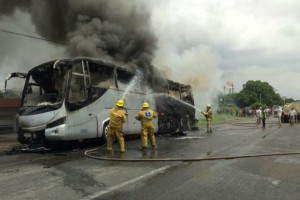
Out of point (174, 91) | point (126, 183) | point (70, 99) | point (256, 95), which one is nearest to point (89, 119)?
point (70, 99)

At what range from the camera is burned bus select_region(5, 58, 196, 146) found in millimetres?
10328

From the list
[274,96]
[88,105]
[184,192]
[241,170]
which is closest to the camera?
[184,192]

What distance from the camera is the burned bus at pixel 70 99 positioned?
10.3m

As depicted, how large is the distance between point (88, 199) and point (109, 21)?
468 inches

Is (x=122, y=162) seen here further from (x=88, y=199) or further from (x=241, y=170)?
(x=88, y=199)

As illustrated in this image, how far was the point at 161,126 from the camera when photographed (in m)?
16.0

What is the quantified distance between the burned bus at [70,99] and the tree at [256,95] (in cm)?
8495

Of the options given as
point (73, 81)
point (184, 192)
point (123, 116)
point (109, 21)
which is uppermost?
point (109, 21)

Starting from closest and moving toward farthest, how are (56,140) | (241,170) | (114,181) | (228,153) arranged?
(114,181)
(241,170)
(228,153)
(56,140)

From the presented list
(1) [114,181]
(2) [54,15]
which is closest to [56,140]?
(1) [114,181]

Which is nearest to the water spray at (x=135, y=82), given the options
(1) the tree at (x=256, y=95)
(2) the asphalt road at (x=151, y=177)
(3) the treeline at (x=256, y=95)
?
(2) the asphalt road at (x=151, y=177)

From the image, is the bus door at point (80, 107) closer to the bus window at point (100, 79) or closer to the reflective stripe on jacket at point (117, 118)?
the bus window at point (100, 79)

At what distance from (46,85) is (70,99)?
1206 mm

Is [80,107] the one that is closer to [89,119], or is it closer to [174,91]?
[89,119]
